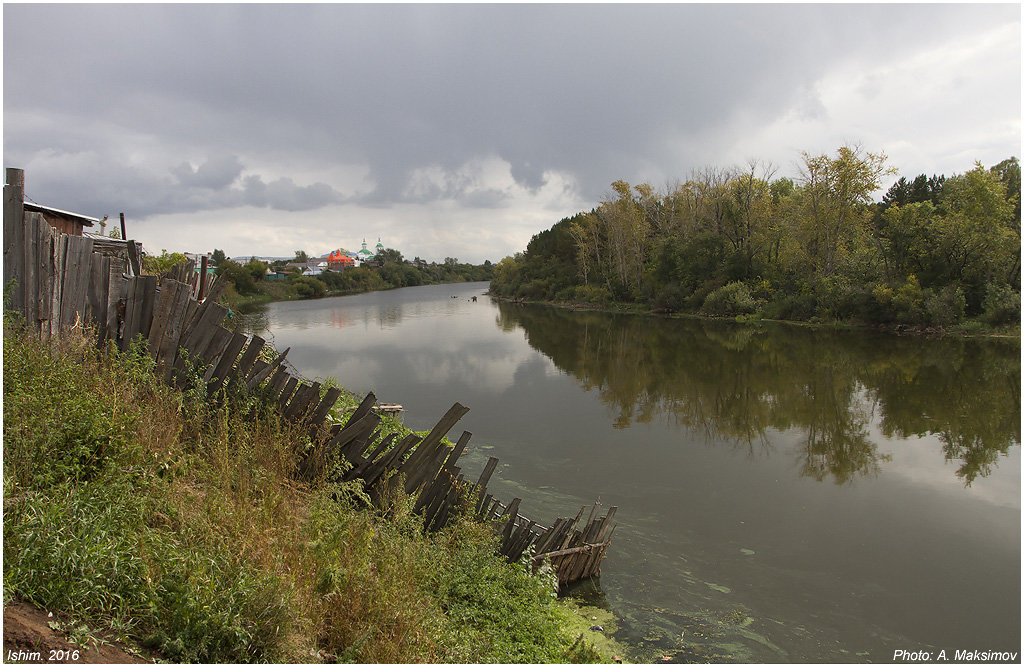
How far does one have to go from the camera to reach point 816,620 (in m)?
6.59

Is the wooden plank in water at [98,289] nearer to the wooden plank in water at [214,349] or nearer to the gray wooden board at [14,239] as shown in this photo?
the gray wooden board at [14,239]

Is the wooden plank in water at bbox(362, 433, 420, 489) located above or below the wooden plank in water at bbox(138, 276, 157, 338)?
below

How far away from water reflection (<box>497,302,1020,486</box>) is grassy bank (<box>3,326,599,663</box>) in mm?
9153

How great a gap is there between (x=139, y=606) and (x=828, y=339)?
107ft

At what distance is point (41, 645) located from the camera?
246cm

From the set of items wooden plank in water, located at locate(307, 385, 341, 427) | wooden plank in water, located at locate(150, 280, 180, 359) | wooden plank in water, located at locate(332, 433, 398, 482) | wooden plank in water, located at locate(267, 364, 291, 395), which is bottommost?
wooden plank in water, located at locate(332, 433, 398, 482)

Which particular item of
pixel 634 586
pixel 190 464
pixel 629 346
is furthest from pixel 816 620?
pixel 629 346

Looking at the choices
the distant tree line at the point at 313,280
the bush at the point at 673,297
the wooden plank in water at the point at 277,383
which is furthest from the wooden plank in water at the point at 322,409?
the bush at the point at 673,297

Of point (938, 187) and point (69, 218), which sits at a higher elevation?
point (938, 187)

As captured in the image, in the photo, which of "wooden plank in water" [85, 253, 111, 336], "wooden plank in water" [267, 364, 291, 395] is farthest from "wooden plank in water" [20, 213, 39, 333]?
"wooden plank in water" [267, 364, 291, 395]

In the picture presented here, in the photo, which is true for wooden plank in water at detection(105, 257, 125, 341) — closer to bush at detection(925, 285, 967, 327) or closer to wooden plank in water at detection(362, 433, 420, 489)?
wooden plank in water at detection(362, 433, 420, 489)

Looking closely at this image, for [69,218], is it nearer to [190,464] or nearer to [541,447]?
[190,464]

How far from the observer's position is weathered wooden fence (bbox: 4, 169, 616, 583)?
542 cm

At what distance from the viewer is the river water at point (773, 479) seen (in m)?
6.60
